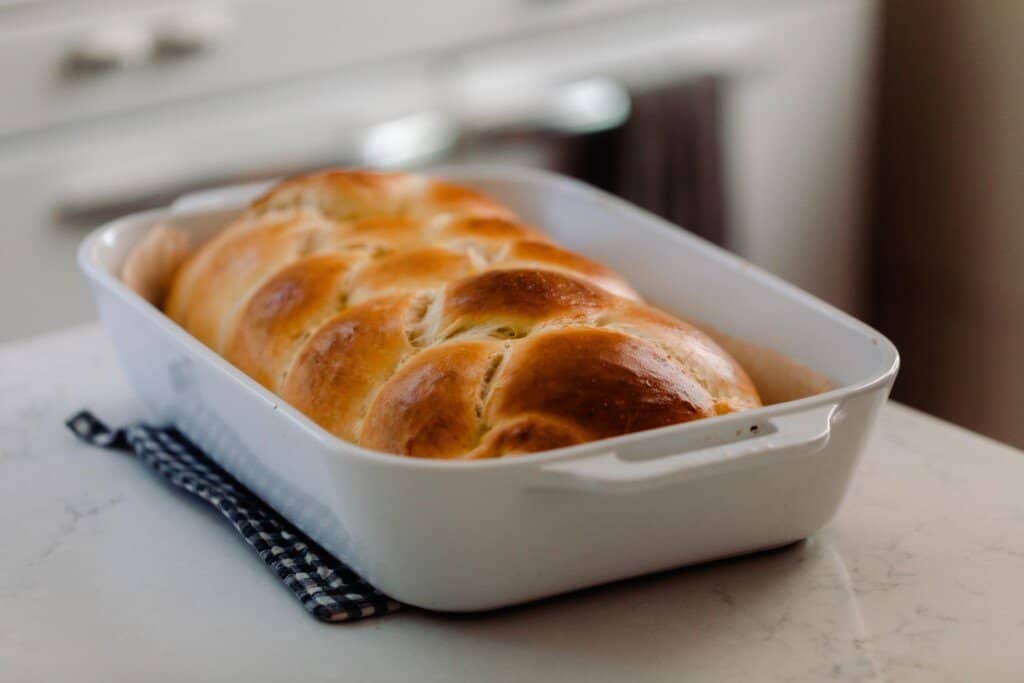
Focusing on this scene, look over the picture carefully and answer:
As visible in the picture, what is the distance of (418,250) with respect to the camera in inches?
38.6

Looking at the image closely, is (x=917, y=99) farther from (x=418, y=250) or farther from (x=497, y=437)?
(x=497, y=437)

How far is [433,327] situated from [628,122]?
57.6 inches

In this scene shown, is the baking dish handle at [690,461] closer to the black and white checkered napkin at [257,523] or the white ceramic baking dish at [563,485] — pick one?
the white ceramic baking dish at [563,485]

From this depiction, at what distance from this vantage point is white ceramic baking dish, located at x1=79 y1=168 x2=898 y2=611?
708 mm

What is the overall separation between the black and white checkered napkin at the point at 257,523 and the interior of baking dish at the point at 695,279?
0.10m

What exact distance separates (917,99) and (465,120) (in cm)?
87

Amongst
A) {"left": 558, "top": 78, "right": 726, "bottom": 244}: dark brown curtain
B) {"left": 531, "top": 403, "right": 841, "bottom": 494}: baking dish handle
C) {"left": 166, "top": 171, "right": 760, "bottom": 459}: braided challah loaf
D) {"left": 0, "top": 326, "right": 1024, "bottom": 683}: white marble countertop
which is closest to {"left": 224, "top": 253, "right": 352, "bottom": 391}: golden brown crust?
{"left": 166, "top": 171, "right": 760, "bottom": 459}: braided challah loaf

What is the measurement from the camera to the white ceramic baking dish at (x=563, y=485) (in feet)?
2.32

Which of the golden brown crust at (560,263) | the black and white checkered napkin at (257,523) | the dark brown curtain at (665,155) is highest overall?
the golden brown crust at (560,263)

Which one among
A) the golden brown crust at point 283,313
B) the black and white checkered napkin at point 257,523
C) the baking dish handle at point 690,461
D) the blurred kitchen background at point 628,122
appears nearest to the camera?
the baking dish handle at point 690,461

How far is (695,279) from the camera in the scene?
105 centimetres

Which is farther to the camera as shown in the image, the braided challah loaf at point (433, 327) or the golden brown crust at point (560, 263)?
the golden brown crust at point (560, 263)

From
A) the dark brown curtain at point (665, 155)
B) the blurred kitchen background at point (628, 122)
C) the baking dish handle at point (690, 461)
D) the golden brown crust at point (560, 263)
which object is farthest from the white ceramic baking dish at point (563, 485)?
the dark brown curtain at point (665, 155)

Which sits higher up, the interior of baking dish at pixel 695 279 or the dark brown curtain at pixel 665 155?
the interior of baking dish at pixel 695 279
